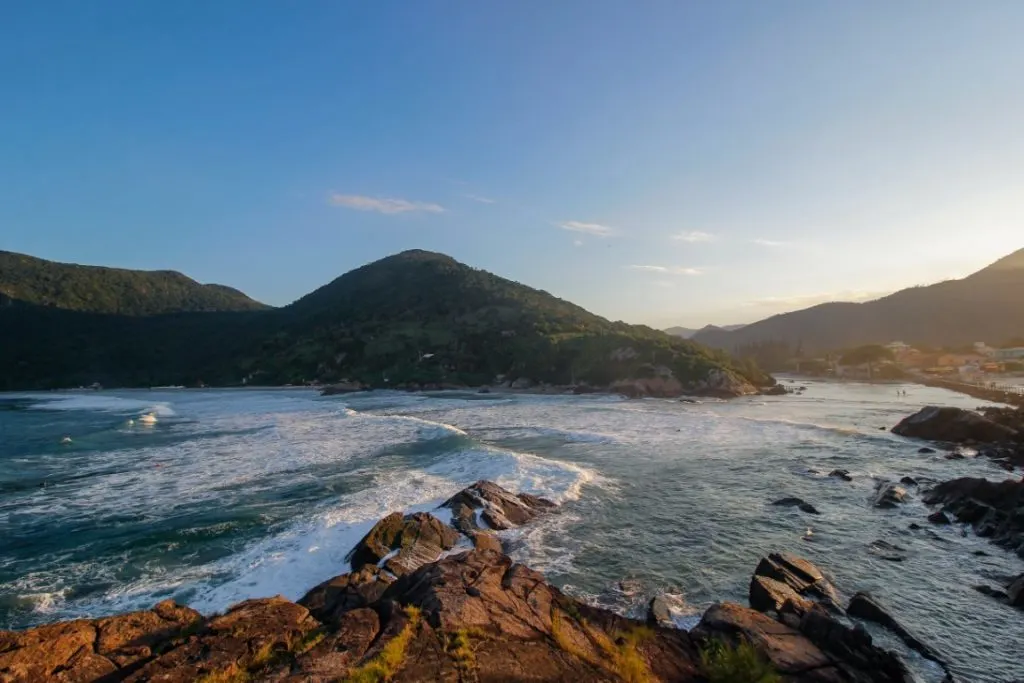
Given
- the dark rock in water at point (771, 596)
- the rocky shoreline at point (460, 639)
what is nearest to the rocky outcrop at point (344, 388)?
the rocky shoreline at point (460, 639)

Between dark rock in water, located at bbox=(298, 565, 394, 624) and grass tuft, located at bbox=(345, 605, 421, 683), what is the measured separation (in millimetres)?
2402

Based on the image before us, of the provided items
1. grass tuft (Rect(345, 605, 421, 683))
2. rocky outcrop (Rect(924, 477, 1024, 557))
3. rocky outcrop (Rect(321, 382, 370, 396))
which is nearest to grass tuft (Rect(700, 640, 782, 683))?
grass tuft (Rect(345, 605, 421, 683))

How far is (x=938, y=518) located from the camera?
1881cm

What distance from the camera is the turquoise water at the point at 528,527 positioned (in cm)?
1325

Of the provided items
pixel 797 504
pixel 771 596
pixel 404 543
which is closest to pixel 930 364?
pixel 797 504

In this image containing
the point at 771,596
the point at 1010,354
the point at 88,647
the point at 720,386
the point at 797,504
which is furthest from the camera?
the point at 1010,354

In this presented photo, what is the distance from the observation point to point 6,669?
7500mm

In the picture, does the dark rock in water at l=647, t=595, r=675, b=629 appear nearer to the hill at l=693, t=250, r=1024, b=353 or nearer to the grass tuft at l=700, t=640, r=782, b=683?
the grass tuft at l=700, t=640, r=782, b=683

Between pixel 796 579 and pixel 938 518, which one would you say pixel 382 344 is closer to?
pixel 938 518

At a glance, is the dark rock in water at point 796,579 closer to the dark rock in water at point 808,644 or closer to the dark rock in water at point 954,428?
the dark rock in water at point 808,644

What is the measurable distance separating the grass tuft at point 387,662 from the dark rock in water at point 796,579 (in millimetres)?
8569

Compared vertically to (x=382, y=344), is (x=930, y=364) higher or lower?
lower

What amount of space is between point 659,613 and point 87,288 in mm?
215776

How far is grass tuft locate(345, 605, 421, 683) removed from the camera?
7.34 meters
